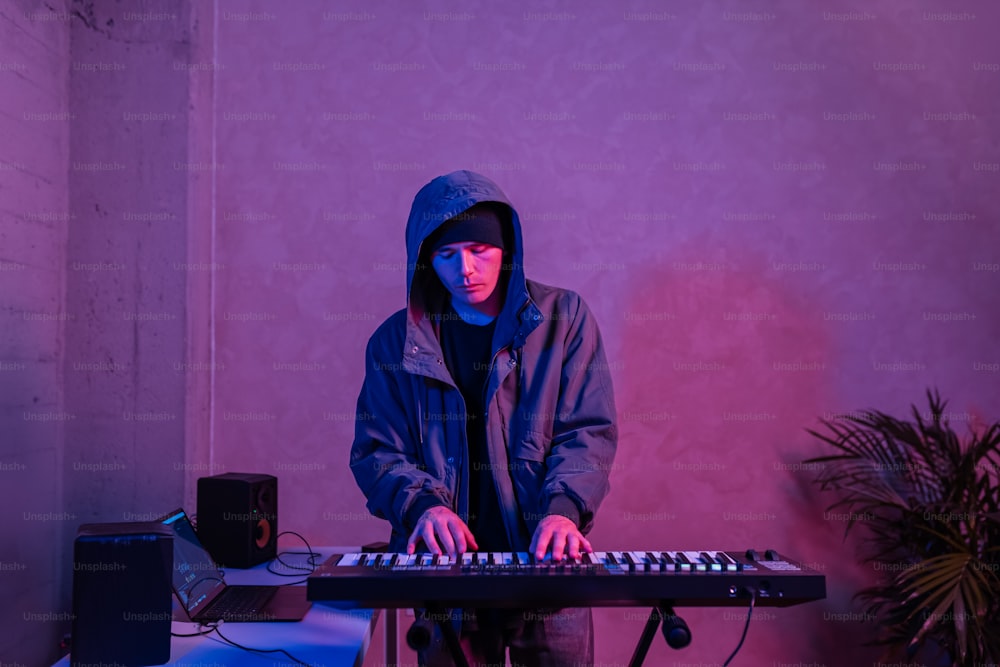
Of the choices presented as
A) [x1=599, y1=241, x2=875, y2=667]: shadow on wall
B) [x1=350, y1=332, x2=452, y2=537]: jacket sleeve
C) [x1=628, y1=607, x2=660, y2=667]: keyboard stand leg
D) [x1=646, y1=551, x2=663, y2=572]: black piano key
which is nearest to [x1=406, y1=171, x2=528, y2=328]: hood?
[x1=350, y1=332, x2=452, y2=537]: jacket sleeve

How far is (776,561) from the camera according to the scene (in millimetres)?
1460

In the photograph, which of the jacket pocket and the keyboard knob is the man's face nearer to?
the jacket pocket

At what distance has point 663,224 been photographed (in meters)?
3.26

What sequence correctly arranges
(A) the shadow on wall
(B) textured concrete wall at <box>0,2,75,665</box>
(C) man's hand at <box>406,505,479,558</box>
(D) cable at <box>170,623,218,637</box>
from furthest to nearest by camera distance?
(A) the shadow on wall → (B) textured concrete wall at <box>0,2,75,665</box> → (D) cable at <box>170,623,218,637</box> → (C) man's hand at <box>406,505,479,558</box>

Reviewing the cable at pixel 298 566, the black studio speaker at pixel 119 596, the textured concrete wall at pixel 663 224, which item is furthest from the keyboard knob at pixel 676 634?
the textured concrete wall at pixel 663 224

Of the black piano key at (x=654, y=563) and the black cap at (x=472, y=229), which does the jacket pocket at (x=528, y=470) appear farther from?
the black cap at (x=472, y=229)

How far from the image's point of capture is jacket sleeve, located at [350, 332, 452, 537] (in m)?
1.79

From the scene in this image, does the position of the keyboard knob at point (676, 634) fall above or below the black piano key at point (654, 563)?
below

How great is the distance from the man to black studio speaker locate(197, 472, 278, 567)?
81 centimetres

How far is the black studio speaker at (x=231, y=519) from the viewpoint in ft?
8.36

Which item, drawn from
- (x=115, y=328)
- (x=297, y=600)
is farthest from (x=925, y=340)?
(x=115, y=328)

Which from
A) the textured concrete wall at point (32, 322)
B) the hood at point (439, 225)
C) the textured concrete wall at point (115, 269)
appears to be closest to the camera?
the hood at point (439, 225)

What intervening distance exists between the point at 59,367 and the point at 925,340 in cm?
360

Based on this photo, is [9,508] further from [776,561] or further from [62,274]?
[776,561]
